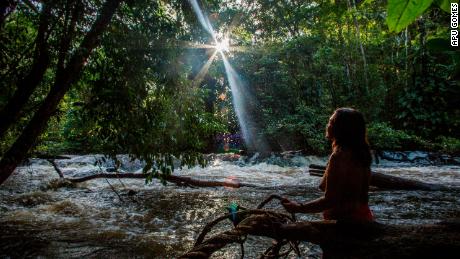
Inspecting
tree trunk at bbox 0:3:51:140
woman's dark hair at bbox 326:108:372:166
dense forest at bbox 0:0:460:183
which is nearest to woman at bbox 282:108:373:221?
woman's dark hair at bbox 326:108:372:166

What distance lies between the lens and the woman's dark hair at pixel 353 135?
2445 mm

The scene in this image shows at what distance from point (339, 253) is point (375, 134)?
13711mm

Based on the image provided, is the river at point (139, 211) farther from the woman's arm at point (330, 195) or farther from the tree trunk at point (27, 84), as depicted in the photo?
the woman's arm at point (330, 195)

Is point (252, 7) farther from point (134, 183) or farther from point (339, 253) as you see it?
point (339, 253)

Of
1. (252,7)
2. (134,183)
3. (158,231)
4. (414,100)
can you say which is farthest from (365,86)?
(158,231)

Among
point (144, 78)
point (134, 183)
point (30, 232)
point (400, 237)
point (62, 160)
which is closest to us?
point (400, 237)

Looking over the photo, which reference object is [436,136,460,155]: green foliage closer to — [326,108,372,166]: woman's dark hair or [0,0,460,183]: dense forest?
[0,0,460,183]: dense forest

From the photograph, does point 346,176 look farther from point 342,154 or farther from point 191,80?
point 191,80

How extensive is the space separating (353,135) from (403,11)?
1.70 metres

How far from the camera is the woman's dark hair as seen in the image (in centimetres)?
245

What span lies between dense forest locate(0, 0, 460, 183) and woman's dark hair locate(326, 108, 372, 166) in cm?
73

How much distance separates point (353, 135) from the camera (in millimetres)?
2467

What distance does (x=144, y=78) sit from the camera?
15.0 ft

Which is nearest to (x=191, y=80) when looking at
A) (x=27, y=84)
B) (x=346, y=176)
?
(x=27, y=84)
